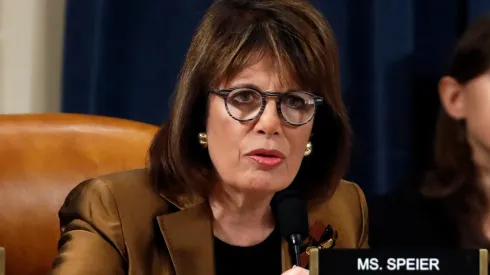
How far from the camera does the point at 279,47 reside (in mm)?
1268

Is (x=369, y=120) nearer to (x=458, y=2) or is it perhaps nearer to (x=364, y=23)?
(x=364, y=23)

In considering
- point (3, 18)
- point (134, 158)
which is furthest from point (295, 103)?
point (3, 18)

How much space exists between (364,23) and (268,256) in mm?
717

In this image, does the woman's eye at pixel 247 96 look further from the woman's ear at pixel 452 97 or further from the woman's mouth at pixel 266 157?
the woman's ear at pixel 452 97

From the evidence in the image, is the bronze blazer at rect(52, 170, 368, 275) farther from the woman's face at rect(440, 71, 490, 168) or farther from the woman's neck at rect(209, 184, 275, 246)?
the woman's face at rect(440, 71, 490, 168)

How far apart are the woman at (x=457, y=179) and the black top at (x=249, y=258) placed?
0.33 m

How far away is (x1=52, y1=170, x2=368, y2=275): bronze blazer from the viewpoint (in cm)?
124

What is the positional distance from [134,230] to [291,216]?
28cm

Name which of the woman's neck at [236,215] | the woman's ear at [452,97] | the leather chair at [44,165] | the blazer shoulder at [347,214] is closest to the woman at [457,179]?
A: the woman's ear at [452,97]

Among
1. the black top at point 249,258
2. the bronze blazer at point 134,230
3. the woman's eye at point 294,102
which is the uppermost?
the woman's eye at point 294,102

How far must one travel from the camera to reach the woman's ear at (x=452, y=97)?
159 cm

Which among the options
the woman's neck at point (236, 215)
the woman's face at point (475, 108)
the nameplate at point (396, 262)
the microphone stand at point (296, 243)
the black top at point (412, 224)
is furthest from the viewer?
the black top at point (412, 224)

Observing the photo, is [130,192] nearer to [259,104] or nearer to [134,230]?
[134,230]

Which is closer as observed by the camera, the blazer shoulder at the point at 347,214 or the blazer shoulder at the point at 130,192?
the blazer shoulder at the point at 130,192
